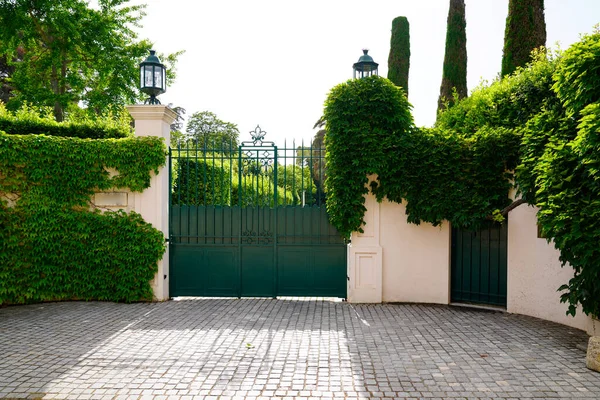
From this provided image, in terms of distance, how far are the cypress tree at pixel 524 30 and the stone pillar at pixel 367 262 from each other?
7.06m

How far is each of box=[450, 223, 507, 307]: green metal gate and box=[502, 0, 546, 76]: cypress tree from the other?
20.7 feet

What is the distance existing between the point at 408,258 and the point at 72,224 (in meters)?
6.21

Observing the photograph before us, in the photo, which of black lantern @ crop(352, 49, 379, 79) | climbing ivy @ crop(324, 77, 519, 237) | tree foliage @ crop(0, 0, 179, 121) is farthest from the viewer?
tree foliage @ crop(0, 0, 179, 121)

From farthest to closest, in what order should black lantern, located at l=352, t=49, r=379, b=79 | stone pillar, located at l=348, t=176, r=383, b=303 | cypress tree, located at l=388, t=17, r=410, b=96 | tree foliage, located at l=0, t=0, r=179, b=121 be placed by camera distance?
cypress tree, located at l=388, t=17, r=410, b=96, tree foliage, located at l=0, t=0, r=179, b=121, black lantern, located at l=352, t=49, r=379, b=79, stone pillar, located at l=348, t=176, r=383, b=303

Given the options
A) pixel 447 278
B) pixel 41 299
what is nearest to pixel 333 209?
→ pixel 447 278

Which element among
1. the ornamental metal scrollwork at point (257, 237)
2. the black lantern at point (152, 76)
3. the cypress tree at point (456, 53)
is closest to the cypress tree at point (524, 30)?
the cypress tree at point (456, 53)

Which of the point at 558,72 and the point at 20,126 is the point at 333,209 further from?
the point at 20,126

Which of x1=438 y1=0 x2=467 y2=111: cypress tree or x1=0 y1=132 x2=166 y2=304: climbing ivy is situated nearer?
x1=0 y1=132 x2=166 y2=304: climbing ivy

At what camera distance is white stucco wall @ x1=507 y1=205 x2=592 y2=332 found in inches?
264

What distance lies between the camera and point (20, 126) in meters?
8.82

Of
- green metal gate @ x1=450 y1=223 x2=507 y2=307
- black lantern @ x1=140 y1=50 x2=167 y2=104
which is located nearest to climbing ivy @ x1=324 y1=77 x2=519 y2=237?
green metal gate @ x1=450 y1=223 x2=507 y2=307

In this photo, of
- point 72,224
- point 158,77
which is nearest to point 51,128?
point 72,224

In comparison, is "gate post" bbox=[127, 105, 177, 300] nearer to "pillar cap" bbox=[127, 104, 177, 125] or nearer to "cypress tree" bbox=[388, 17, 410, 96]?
"pillar cap" bbox=[127, 104, 177, 125]

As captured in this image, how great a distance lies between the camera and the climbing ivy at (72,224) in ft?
25.6
